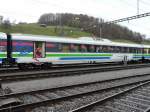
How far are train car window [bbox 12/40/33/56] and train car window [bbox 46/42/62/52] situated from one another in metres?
1.88

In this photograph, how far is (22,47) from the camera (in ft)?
67.2

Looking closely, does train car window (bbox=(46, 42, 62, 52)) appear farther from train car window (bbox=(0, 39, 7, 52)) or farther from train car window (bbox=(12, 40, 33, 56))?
train car window (bbox=(0, 39, 7, 52))

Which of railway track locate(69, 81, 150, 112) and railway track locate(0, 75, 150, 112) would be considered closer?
railway track locate(0, 75, 150, 112)

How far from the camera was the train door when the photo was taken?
70.6 ft

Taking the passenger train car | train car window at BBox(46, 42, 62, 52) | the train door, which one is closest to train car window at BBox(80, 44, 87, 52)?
the passenger train car

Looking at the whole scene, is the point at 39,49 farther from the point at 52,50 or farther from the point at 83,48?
the point at 83,48

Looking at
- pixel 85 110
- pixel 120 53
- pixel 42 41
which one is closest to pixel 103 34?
pixel 120 53

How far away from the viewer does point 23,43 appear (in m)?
20.6

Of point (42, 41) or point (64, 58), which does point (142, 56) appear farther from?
point (42, 41)

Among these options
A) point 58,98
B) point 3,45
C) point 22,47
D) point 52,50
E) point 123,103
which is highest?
point 3,45

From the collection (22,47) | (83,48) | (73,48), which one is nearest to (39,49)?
(22,47)

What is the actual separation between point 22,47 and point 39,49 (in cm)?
180

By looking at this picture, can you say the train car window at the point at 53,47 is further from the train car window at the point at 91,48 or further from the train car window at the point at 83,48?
the train car window at the point at 91,48

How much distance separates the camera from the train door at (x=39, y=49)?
21.5 m
